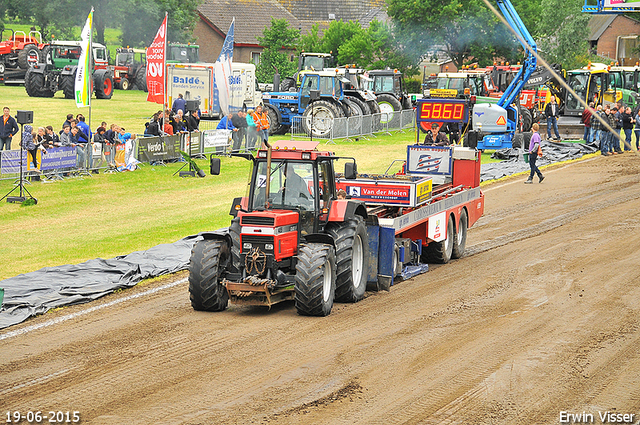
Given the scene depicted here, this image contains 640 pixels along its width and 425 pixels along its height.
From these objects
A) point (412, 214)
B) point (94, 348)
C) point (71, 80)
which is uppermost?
point (71, 80)

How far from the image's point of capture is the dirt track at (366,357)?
24.8 ft

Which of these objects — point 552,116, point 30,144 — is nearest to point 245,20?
point 552,116

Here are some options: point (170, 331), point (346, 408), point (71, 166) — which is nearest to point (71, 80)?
point (71, 166)

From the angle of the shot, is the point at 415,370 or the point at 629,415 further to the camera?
the point at 415,370

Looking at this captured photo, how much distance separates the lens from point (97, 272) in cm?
1310

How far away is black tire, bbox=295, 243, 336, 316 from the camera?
33.8 feet

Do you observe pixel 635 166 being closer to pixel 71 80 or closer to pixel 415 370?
pixel 415 370

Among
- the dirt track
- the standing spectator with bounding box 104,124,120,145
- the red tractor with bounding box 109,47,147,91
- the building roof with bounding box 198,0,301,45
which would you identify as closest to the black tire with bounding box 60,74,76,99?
the red tractor with bounding box 109,47,147,91

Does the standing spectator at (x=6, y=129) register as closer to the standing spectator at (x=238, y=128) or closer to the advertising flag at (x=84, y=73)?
the advertising flag at (x=84, y=73)

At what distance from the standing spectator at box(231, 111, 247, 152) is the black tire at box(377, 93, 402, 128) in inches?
387

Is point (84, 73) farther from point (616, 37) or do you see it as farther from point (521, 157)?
point (616, 37)

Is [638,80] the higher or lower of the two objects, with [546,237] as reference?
higher

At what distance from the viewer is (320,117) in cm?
3166

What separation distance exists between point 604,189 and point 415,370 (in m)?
16.5
